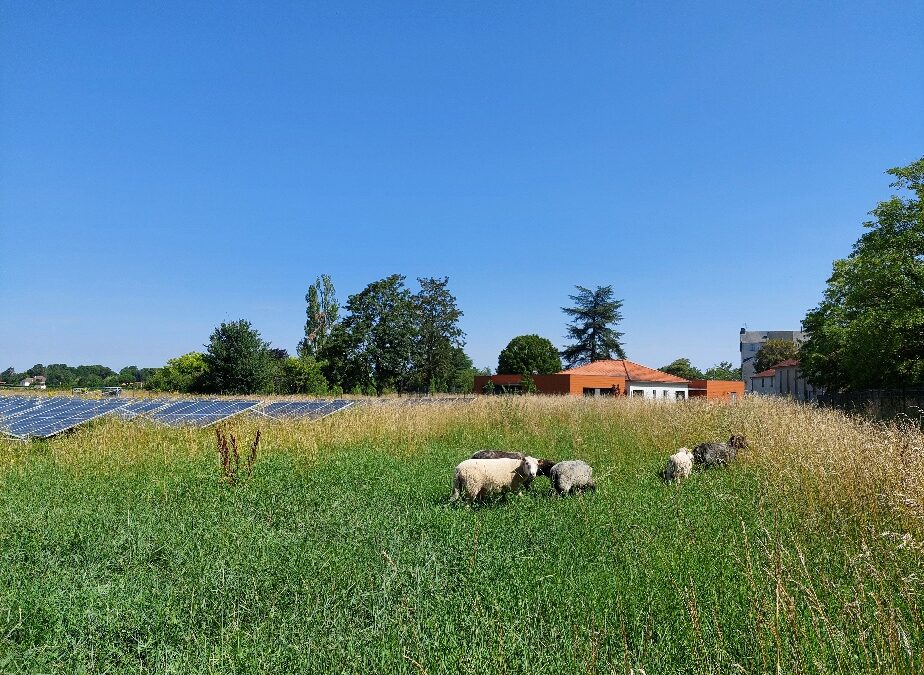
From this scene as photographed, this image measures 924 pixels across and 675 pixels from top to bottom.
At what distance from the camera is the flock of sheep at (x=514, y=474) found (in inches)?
301

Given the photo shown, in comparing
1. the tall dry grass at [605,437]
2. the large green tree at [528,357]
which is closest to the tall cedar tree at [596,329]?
the large green tree at [528,357]

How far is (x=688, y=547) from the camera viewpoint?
5367 mm

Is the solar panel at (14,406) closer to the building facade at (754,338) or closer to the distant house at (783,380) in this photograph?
the distant house at (783,380)

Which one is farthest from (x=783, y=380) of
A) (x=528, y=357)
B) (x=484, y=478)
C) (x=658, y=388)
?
(x=484, y=478)

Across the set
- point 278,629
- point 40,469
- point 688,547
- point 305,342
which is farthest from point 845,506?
point 305,342

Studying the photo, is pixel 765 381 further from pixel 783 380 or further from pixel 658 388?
pixel 658 388

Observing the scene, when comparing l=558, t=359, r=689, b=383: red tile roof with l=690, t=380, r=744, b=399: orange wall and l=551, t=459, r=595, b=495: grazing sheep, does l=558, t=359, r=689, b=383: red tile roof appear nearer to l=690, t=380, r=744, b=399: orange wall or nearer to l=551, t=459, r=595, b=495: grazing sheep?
l=690, t=380, r=744, b=399: orange wall

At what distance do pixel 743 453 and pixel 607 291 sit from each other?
216ft

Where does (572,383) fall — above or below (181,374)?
below

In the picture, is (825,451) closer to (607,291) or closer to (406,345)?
(406,345)

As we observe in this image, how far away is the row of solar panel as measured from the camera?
1458 centimetres

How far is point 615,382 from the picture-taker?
50.6 metres

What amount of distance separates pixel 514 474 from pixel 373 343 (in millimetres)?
47251

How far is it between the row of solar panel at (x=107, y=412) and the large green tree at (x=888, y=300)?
20.8 m
